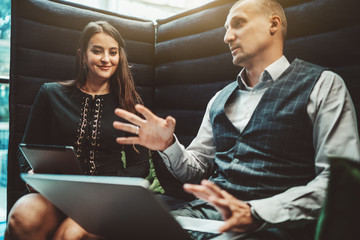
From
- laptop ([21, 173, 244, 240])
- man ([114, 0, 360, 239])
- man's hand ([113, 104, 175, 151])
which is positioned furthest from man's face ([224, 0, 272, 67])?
laptop ([21, 173, 244, 240])

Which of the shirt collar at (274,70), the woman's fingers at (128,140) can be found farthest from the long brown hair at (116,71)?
the shirt collar at (274,70)

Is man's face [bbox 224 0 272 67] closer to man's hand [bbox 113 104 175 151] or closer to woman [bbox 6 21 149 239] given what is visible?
man's hand [bbox 113 104 175 151]

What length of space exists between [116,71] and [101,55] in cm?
12

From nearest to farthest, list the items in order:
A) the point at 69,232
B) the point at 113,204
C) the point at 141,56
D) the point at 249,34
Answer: the point at 113,204
the point at 69,232
the point at 249,34
the point at 141,56

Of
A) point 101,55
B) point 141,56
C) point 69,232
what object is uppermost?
point 141,56

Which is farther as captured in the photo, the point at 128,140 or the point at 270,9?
the point at 270,9

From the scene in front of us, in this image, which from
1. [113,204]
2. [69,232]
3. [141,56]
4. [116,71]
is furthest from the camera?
[141,56]

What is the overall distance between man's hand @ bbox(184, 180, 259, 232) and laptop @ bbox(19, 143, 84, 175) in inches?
19.1

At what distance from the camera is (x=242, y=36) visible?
1.08 metres

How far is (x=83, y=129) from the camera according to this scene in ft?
4.48

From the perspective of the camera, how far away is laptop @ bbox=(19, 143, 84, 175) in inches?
36.9

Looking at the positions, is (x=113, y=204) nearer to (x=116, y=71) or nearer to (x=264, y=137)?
(x=264, y=137)

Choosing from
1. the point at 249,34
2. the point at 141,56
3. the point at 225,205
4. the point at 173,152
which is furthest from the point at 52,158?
the point at 141,56

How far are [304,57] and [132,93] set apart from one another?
900mm
